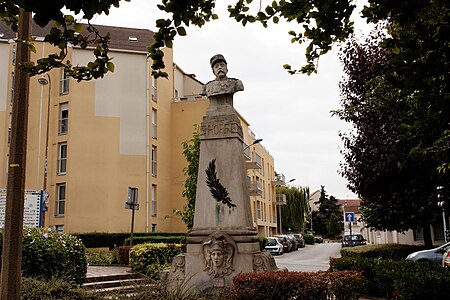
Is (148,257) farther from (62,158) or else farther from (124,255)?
(62,158)

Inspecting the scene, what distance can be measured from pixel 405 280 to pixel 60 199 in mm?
25434

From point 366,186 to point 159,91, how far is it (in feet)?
72.4

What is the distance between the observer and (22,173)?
5660 mm

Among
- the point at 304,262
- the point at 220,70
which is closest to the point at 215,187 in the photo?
the point at 220,70

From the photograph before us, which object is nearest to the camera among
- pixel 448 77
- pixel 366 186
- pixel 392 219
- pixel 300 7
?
pixel 448 77

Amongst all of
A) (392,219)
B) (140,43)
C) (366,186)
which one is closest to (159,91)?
(140,43)

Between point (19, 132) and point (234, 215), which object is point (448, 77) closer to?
point (19, 132)

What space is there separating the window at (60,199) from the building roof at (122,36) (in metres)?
9.79

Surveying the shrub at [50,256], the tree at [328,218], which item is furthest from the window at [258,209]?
the tree at [328,218]

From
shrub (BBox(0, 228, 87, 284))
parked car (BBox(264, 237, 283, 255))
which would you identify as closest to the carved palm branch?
shrub (BBox(0, 228, 87, 284))

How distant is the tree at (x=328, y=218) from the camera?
87.5 m

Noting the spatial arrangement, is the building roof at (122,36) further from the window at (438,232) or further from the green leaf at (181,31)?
the green leaf at (181,31)

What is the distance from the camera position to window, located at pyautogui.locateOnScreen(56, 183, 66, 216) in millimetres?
29172

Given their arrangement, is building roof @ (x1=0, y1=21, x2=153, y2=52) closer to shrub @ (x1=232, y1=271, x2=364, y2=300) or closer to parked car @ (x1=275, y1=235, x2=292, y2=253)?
parked car @ (x1=275, y1=235, x2=292, y2=253)
